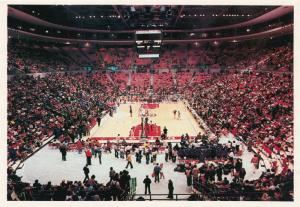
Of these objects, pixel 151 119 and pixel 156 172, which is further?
pixel 151 119

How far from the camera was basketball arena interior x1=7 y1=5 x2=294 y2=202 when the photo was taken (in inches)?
491

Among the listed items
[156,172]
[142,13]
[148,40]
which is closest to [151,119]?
[148,40]

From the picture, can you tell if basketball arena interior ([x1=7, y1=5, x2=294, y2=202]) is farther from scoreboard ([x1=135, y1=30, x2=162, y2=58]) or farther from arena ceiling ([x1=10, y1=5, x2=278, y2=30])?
arena ceiling ([x1=10, y1=5, x2=278, y2=30])

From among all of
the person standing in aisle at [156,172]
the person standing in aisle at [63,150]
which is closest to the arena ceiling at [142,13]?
the person standing in aisle at [63,150]

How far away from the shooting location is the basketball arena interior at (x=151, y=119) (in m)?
12.5

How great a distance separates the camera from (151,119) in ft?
94.5

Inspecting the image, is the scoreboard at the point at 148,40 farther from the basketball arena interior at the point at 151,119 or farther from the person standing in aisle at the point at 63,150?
the person standing in aisle at the point at 63,150

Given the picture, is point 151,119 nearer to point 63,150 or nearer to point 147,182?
point 63,150

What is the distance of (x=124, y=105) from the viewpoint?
123ft

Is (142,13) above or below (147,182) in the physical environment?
above

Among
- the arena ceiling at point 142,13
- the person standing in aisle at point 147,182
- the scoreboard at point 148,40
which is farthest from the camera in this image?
the arena ceiling at point 142,13

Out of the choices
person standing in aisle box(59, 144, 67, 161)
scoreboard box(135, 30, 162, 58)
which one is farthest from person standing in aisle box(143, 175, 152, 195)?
scoreboard box(135, 30, 162, 58)

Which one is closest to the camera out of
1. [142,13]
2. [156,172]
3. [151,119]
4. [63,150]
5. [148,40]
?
[156,172]
